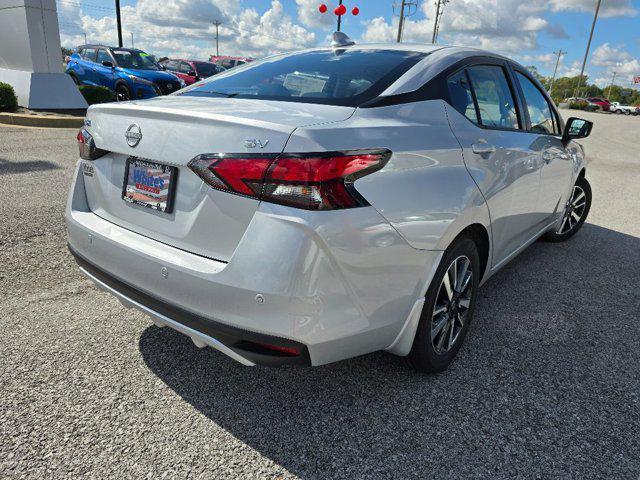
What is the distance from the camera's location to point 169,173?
1.99 m

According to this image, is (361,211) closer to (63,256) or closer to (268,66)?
(268,66)

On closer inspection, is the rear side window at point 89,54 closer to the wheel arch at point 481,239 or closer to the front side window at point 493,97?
the front side window at point 493,97

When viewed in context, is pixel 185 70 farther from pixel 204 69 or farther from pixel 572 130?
pixel 572 130

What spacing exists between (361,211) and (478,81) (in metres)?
1.53

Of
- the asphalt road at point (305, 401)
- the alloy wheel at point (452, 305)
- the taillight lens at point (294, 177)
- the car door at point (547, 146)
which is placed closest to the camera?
the taillight lens at point (294, 177)

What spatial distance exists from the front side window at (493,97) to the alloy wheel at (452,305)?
33.0 inches

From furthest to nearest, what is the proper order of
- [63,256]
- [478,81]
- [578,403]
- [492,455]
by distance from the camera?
[63,256] → [478,81] → [578,403] → [492,455]

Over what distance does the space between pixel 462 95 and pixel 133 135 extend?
1666 mm

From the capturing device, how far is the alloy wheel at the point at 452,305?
2.54 meters

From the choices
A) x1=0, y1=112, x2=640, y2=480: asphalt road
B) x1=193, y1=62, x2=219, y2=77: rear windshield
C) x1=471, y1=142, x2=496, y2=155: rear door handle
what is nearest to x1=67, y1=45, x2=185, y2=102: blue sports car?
x1=193, y1=62, x2=219, y2=77: rear windshield

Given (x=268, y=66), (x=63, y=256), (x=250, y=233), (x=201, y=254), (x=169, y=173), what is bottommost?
(x=63, y=256)

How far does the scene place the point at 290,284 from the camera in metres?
1.76

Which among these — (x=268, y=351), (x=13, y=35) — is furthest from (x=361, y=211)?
(x=13, y=35)

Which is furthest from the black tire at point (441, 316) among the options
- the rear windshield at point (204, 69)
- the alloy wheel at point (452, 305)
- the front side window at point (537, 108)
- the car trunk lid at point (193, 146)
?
the rear windshield at point (204, 69)
